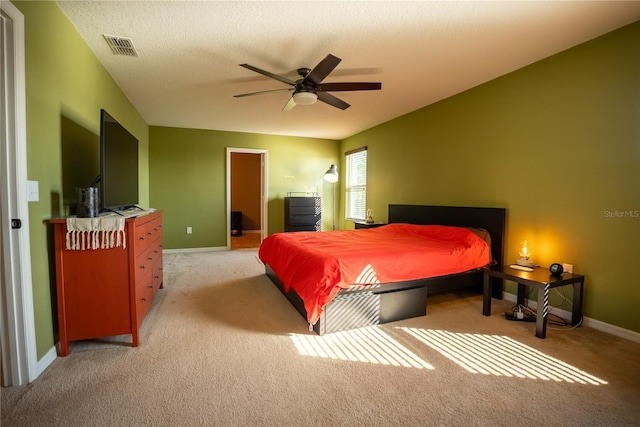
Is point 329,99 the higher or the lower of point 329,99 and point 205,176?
the higher

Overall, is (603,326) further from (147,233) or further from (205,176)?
(205,176)

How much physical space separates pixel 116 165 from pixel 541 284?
350cm

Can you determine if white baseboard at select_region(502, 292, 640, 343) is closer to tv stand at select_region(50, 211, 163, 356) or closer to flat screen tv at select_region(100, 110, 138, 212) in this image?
tv stand at select_region(50, 211, 163, 356)

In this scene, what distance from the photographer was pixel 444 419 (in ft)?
4.73

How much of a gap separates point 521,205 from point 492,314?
1.15 m

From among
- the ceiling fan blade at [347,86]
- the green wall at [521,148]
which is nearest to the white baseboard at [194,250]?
the green wall at [521,148]

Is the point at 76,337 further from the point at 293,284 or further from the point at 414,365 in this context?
the point at 414,365

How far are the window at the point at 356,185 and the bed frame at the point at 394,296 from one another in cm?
269

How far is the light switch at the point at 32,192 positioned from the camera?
1.68m

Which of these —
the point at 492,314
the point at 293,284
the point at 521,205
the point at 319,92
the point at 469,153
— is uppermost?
the point at 319,92

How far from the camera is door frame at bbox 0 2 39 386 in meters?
1.55

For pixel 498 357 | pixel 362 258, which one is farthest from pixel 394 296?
pixel 498 357

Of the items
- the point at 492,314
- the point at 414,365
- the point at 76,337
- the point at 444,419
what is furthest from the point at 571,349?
the point at 76,337

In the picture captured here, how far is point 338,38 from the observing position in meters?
2.44
